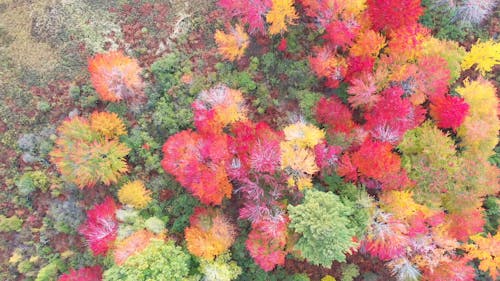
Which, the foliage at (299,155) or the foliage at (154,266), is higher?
the foliage at (299,155)

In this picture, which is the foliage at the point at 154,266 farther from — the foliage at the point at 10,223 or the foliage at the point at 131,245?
the foliage at the point at 10,223

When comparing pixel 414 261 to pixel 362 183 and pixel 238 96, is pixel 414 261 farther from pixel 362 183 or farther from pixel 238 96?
pixel 238 96

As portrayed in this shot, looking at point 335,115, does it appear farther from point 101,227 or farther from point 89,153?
point 101,227

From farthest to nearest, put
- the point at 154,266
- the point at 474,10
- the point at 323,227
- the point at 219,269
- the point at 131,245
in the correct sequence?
the point at 474,10
the point at 219,269
the point at 131,245
the point at 154,266
the point at 323,227

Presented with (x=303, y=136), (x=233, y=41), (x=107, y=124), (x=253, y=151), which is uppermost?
(x=233, y=41)

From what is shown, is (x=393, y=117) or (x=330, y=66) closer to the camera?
(x=393, y=117)

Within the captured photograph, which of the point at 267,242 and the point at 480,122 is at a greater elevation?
the point at 480,122

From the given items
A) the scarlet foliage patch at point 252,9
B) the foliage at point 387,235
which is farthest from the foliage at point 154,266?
the scarlet foliage patch at point 252,9

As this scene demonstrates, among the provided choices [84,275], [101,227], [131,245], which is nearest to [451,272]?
[131,245]
